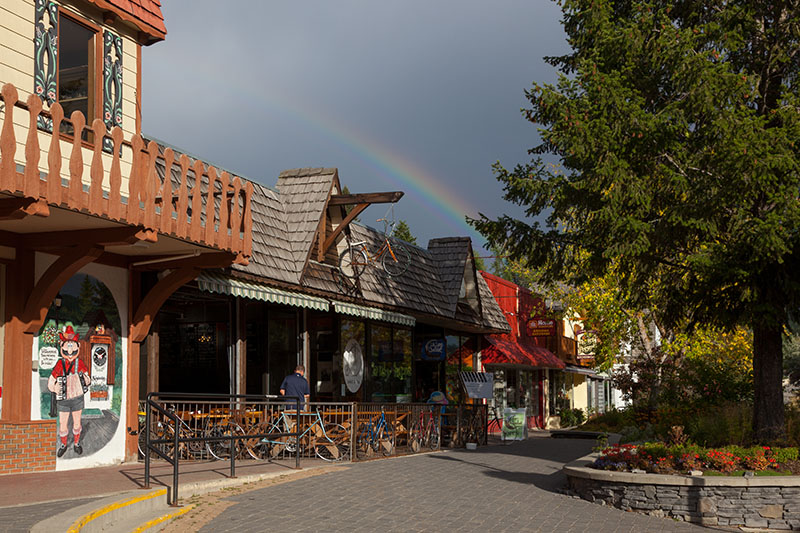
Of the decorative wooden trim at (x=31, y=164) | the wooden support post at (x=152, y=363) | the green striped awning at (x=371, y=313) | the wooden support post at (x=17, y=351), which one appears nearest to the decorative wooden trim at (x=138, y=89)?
the wooden support post at (x=17, y=351)

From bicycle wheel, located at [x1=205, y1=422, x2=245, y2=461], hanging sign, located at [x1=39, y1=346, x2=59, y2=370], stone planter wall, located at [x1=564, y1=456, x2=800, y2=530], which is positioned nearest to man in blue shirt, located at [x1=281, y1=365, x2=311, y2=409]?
bicycle wheel, located at [x1=205, y1=422, x2=245, y2=461]

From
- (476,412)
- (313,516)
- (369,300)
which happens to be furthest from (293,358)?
(313,516)

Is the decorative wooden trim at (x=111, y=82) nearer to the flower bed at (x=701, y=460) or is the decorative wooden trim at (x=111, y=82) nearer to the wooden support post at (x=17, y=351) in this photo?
the wooden support post at (x=17, y=351)

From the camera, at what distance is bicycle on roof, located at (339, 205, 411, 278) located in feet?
65.8

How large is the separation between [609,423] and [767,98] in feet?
62.9

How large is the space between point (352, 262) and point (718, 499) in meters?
10.9

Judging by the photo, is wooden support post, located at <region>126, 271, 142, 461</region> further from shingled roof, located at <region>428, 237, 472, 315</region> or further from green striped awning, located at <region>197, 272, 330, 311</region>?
shingled roof, located at <region>428, 237, 472, 315</region>

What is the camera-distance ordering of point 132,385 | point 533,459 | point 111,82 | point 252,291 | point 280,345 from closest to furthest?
point 111,82, point 132,385, point 252,291, point 533,459, point 280,345

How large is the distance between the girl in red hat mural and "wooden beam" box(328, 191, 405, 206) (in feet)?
24.8

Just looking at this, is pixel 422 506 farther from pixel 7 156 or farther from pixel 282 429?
pixel 7 156

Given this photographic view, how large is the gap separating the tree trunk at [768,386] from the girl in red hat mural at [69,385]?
35.0 ft

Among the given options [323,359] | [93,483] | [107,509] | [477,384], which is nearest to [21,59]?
[93,483]

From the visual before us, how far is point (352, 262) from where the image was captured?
20031mm

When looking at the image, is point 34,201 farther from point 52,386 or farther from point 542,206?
point 542,206
